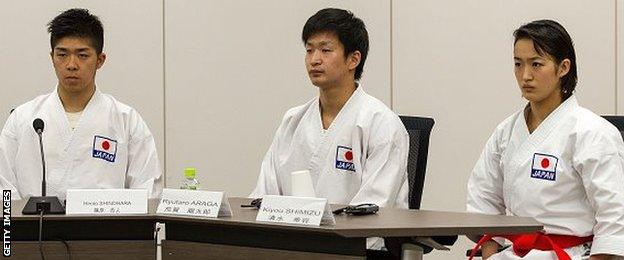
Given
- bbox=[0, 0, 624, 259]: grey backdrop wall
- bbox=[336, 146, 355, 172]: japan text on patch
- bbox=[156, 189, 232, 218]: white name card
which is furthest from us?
bbox=[0, 0, 624, 259]: grey backdrop wall

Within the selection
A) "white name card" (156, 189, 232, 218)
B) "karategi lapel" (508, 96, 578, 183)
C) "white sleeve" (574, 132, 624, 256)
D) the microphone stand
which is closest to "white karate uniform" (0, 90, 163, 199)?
the microphone stand

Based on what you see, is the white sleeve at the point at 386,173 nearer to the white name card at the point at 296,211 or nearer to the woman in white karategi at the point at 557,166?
the woman in white karategi at the point at 557,166

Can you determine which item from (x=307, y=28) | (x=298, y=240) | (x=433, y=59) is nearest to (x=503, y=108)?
(x=433, y=59)

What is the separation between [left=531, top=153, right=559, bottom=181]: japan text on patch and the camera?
3191 mm

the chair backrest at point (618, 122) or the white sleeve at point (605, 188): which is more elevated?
the chair backrest at point (618, 122)

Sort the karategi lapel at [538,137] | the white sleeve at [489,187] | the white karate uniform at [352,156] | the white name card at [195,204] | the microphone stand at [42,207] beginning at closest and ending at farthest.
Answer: the white name card at [195,204]
the microphone stand at [42,207]
the karategi lapel at [538,137]
the white sleeve at [489,187]
the white karate uniform at [352,156]

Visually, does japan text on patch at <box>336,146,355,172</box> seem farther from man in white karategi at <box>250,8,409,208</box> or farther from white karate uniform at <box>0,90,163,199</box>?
white karate uniform at <box>0,90,163,199</box>

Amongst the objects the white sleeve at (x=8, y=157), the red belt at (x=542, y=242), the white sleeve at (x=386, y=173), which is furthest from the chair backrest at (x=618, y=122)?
the white sleeve at (x=8, y=157)

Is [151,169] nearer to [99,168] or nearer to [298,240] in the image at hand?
[99,168]

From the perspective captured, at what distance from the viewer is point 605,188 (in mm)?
3064

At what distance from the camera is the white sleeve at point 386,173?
11.6 feet

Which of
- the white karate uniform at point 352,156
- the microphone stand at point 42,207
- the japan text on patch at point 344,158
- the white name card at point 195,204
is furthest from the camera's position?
the japan text on patch at point 344,158

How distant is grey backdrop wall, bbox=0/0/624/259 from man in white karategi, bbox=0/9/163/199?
1252 mm

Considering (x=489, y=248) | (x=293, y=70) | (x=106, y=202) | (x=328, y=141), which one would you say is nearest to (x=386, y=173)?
(x=328, y=141)
